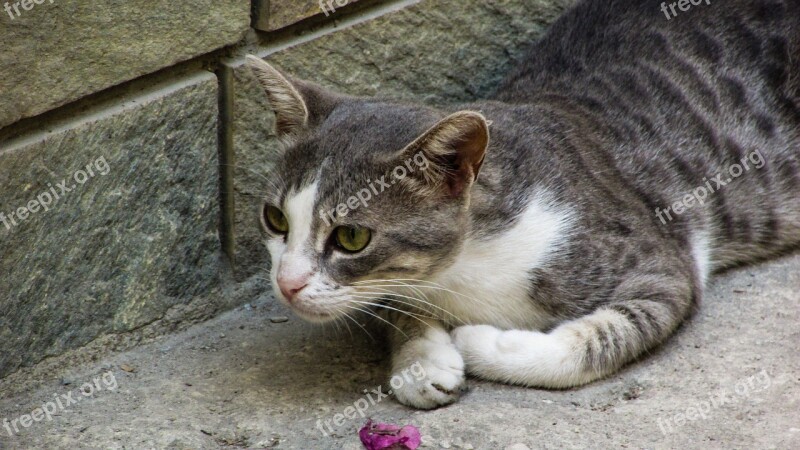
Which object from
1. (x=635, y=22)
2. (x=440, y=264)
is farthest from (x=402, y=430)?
(x=635, y=22)

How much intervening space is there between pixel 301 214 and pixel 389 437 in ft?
2.16

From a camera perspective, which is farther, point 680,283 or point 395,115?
point 680,283

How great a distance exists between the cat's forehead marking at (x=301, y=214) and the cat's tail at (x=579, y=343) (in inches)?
24.5

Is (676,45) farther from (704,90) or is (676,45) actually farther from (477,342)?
(477,342)

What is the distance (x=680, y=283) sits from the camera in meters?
3.39

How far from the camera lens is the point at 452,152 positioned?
9.57 feet

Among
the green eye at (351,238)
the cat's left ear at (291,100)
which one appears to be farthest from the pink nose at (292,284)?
the cat's left ear at (291,100)

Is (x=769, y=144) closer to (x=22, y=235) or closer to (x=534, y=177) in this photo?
(x=534, y=177)

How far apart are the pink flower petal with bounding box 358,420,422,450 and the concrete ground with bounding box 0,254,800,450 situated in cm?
4

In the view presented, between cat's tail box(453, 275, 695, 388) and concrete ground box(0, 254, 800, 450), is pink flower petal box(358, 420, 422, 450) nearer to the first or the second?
concrete ground box(0, 254, 800, 450)

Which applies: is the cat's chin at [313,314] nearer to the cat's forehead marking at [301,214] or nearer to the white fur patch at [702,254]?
the cat's forehead marking at [301,214]

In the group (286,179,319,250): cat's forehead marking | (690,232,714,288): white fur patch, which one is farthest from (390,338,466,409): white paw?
(690,232,714,288): white fur patch

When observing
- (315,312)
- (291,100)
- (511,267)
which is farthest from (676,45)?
(315,312)

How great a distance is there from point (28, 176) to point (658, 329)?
1897mm
